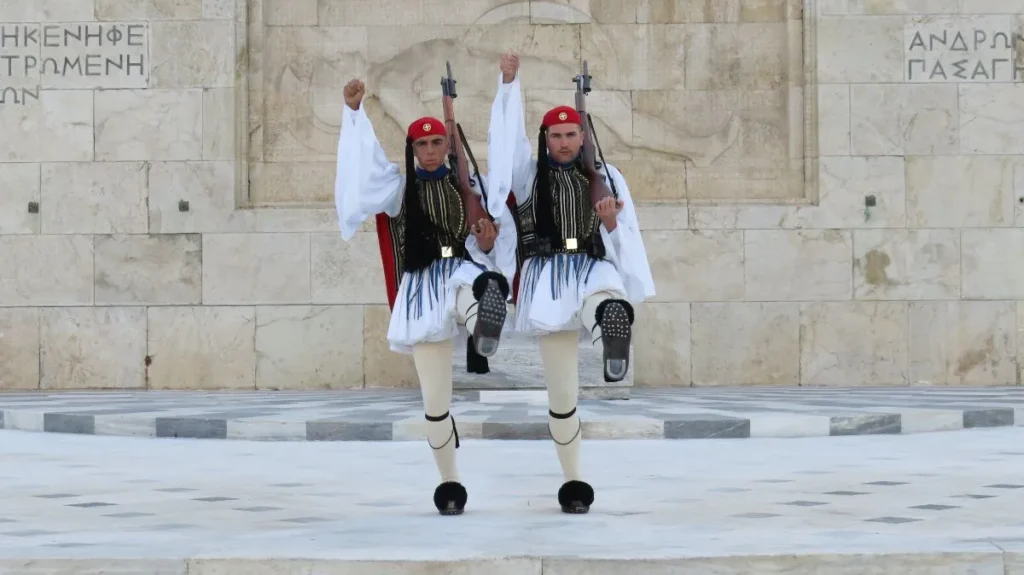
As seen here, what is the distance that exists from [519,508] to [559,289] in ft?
3.24

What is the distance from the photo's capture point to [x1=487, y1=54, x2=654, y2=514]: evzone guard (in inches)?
261

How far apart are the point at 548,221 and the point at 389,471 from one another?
236 centimetres

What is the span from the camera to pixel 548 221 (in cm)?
683

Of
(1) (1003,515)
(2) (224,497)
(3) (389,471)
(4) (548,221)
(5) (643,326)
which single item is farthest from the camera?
(5) (643,326)

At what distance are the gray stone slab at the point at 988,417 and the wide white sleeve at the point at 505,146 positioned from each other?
584 centimetres

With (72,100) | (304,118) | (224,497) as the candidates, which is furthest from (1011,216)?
(224,497)

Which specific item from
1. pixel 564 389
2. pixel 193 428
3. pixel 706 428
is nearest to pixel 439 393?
pixel 564 389

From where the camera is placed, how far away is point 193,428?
11.2 meters

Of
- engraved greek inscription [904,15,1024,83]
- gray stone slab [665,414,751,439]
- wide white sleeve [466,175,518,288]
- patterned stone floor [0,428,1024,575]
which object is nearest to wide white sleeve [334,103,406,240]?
wide white sleeve [466,175,518,288]

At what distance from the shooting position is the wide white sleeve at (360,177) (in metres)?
6.83

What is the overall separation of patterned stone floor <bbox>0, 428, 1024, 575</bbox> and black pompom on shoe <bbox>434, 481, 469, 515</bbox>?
75mm

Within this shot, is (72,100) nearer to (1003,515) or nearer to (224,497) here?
(224,497)

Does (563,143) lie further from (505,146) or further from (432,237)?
(432,237)

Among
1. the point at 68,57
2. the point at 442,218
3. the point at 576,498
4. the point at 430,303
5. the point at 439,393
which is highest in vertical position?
the point at 68,57
